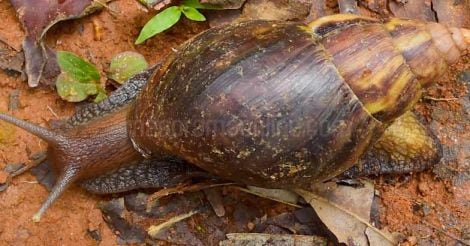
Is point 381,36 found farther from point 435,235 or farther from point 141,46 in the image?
point 141,46

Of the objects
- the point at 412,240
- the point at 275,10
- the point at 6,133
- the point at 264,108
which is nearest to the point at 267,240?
the point at 412,240

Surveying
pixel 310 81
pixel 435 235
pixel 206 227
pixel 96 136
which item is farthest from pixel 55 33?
pixel 435 235

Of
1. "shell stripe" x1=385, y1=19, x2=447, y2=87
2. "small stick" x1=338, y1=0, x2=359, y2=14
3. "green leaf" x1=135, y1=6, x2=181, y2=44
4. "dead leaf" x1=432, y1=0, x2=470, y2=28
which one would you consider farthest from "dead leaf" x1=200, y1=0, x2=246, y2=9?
"dead leaf" x1=432, y1=0, x2=470, y2=28

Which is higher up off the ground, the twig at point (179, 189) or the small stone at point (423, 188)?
the small stone at point (423, 188)

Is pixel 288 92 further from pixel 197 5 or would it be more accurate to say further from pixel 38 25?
pixel 38 25

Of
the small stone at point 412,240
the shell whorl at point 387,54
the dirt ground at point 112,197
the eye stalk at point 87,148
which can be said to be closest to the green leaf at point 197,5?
the dirt ground at point 112,197

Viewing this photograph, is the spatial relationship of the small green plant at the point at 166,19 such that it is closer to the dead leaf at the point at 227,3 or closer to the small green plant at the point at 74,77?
the dead leaf at the point at 227,3
